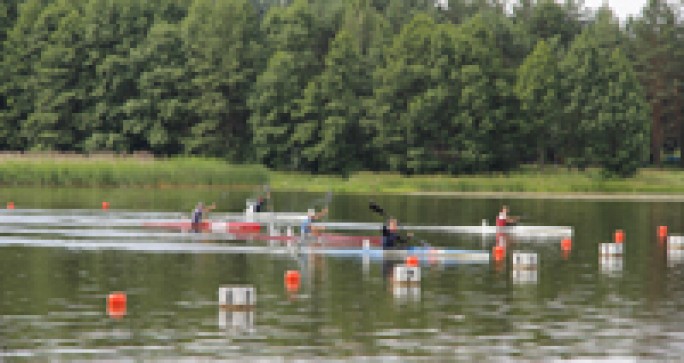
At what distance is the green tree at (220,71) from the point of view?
129750mm

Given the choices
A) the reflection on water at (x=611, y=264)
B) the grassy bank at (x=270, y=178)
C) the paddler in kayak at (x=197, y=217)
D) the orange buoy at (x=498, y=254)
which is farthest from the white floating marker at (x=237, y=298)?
the grassy bank at (x=270, y=178)

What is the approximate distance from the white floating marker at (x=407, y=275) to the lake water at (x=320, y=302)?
0.46 metres

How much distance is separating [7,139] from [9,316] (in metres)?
104

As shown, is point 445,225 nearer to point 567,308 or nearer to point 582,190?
point 567,308

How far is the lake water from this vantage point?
27.9 metres

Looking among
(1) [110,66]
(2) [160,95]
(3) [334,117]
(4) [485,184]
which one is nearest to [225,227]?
(4) [485,184]

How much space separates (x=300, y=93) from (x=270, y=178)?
13019mm

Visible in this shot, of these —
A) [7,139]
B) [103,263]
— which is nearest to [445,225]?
[103,263]

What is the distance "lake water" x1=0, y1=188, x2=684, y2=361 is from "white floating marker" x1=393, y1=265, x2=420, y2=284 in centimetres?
46

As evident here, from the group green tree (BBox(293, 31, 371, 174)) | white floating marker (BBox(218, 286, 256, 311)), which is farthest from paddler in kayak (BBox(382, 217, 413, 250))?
green tree (BBox(293, 31, 371, 174))

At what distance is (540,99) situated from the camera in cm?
12900

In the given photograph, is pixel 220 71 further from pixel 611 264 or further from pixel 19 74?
pixel 611 264

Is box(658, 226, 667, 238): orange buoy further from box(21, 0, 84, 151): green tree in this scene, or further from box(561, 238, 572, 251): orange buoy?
box(21, 0, 84, 151): green tree

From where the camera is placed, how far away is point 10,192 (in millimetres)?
92688
